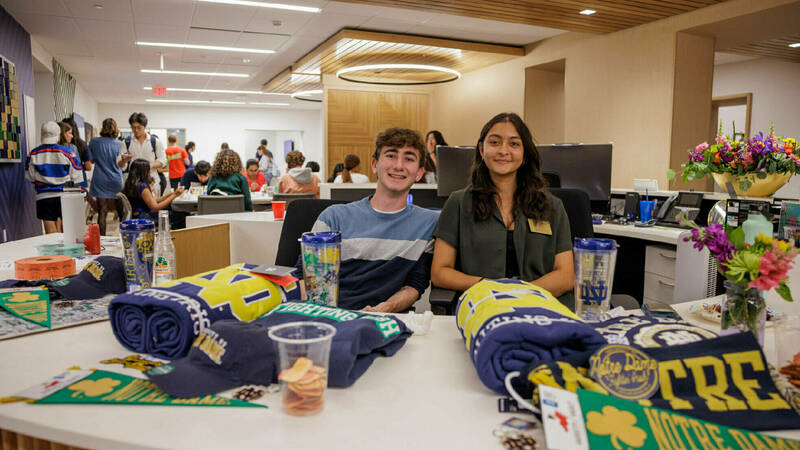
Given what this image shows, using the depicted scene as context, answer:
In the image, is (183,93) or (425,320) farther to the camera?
(183,93)

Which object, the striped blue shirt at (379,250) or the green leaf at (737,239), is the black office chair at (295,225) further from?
the green leaf at (737,239)

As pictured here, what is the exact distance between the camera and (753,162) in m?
2.99

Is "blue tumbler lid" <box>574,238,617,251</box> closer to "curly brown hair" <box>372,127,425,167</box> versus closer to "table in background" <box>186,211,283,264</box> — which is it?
"curly brown hair" <box>372,127,425,167</box>

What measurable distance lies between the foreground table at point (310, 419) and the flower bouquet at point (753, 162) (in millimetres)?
2813

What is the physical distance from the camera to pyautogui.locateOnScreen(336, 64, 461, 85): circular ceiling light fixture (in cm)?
807

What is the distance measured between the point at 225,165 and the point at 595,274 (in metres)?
4.29

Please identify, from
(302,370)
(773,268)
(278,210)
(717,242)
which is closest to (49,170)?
(278,210)

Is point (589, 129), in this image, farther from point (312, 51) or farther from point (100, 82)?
point (100, 82)

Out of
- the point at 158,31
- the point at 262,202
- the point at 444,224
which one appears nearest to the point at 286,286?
the point at 444,224

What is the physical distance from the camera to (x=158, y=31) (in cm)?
682

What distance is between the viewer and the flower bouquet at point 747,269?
982 millimetres

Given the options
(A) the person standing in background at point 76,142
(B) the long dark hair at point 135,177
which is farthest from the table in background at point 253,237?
(A) the person standing in background at point 76,142

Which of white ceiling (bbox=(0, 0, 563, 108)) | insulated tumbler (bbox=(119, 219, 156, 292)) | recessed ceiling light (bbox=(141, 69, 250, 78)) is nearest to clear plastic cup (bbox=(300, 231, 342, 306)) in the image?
insulated tumbler (bbox=(119, 219, 156, 292))

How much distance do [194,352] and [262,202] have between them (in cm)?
533
